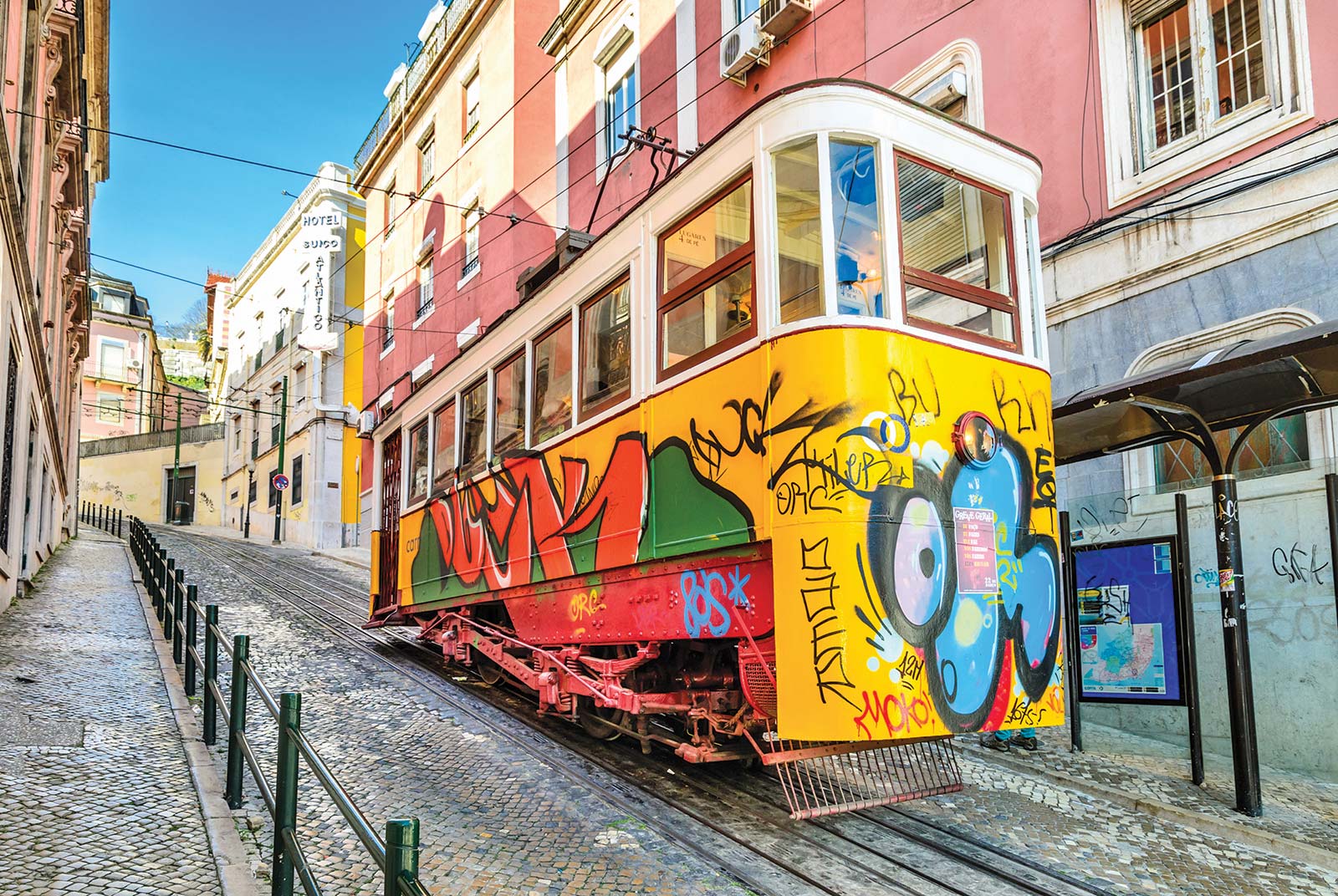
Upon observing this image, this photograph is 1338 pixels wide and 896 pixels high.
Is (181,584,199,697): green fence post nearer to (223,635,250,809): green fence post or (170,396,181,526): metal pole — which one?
(223,635,250,809): green fence post

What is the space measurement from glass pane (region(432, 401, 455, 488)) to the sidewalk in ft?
17.4

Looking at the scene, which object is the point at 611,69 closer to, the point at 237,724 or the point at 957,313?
the point at 957,313

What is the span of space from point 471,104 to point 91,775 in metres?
19.4

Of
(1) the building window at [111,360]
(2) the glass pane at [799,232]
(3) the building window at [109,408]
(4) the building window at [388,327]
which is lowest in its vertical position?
(2) the glass pane at [799,232]

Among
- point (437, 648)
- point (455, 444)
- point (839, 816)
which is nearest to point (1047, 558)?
point (839, 816)

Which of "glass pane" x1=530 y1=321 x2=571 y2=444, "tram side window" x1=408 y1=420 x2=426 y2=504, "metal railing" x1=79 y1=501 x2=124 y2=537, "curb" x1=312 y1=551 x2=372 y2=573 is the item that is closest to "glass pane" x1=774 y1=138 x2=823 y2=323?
"glass pane" x1=530 y1=321 x2=571 y2=444

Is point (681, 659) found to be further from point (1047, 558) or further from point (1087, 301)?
point (1087, 301)

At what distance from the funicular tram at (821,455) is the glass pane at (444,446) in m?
2.96

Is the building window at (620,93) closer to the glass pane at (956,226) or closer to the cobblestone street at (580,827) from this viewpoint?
the glass pane at (956,226)

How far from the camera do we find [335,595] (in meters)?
16.2

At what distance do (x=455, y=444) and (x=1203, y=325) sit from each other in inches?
256

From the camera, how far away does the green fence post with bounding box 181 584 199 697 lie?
7125 mm

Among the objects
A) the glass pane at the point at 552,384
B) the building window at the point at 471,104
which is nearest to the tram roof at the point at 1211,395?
the glass pane at the point at 552,384

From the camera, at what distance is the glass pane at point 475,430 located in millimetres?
8875
